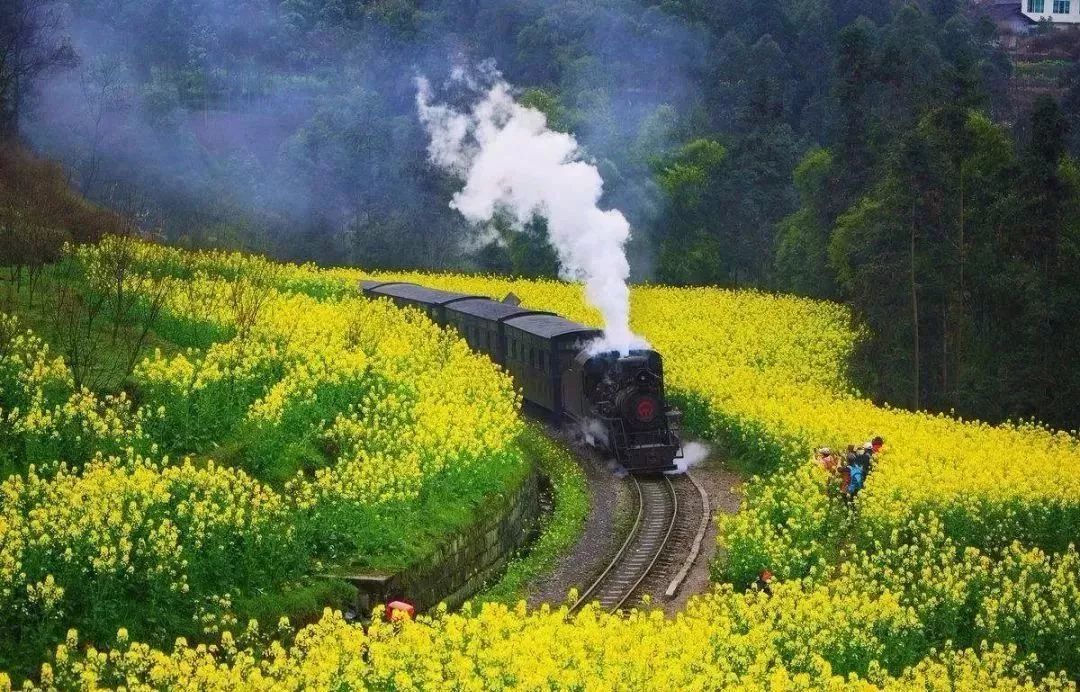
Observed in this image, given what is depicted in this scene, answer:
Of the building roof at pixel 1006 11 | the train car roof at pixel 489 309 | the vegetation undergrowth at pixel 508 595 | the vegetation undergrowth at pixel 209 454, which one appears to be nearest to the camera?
the vegetation undergrowth at pixel 508 595

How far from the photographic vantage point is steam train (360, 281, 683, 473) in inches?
1221

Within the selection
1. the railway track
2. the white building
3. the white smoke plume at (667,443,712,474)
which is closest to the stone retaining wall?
the railway track

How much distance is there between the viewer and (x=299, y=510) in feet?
66.1

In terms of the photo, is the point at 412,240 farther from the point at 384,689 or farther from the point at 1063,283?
the point at 384,689

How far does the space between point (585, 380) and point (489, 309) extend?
363 inches

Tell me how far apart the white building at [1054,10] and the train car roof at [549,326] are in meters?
104

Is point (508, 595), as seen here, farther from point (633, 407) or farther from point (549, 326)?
point (549, 326)

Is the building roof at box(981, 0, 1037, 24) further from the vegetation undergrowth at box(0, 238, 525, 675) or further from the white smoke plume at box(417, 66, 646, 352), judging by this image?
the vegetation undergrowth at box(0, 238, 525, 675)

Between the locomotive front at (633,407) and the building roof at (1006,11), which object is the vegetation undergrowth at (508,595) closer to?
the locomotive front at (633,407)

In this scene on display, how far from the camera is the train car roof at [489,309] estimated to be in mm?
38750

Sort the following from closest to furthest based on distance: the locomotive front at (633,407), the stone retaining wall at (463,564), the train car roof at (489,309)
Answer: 1. the stone retaining wall at (463,564)
2. the locomotive front at (633,407)
3. the train car roof at (489,309)

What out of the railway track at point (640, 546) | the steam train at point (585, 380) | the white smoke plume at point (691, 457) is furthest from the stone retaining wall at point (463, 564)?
the white smoke plume at point (691, 457)

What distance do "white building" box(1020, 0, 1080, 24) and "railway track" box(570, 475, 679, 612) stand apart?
109m

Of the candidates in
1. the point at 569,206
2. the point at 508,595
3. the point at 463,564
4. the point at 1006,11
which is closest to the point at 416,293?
the point at 569,206
